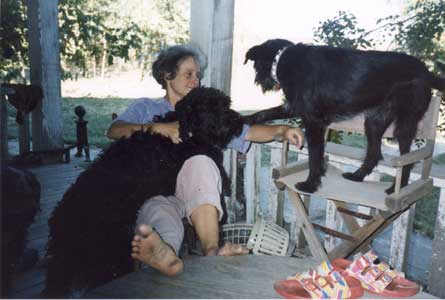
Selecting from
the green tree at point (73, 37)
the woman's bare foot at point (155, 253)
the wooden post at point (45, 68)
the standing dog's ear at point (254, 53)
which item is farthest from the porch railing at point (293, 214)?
the green tree at point (73, 37)

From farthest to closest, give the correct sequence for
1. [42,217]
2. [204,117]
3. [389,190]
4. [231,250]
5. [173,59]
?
[42,217]
[173,59]
[204,117]
[389,190]
[231,250]

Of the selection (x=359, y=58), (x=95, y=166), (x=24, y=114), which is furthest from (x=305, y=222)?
(x=24, y=114)

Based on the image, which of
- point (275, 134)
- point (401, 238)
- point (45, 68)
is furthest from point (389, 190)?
point (45, 68)

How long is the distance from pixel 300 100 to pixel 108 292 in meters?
1.34

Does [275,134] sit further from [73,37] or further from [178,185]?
[73,37]

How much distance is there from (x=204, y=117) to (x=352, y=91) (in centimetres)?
79

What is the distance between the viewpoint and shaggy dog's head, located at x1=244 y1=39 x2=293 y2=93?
2.21 meters

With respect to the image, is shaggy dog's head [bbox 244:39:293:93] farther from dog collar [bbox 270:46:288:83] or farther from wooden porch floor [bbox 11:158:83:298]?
wooden porch floor [bbox 11:158:83:298]

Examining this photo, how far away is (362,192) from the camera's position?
6.31 ft

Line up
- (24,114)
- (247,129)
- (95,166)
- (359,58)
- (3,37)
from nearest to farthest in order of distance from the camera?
(95,166)
(359,58)
(247,129)
(24,114)
(3,37)

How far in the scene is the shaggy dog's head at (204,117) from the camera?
2.01 metres

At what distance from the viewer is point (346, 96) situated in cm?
207

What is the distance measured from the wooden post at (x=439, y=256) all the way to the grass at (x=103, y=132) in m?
1.92

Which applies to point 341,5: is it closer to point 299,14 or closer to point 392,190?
point 299,14
